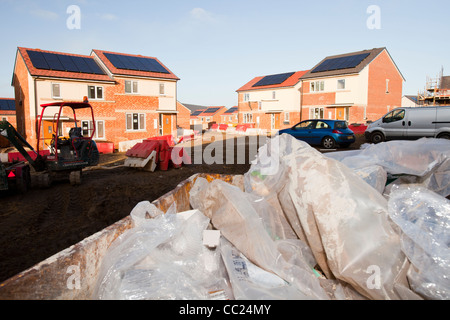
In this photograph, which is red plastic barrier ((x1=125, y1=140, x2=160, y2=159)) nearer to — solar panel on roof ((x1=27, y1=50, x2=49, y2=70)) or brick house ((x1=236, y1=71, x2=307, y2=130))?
solar panel on roof ((x1=27, y1=50, x2=49, y2=70))

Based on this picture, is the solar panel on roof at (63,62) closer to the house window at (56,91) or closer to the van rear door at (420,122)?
the house window at (56,91)

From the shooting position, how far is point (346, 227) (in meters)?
2.17

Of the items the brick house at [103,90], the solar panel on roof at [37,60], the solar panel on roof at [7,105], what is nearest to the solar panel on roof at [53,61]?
the brick house at [103,90]

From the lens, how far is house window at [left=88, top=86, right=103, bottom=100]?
72.8 feet

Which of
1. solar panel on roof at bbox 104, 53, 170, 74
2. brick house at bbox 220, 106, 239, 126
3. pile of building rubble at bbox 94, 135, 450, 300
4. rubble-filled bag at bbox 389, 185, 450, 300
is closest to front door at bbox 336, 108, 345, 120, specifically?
solar panel on roof at bbox 104, 53, 170, 74

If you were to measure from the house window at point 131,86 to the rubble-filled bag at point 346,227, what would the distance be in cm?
2363

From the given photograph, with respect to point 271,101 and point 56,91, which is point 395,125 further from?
point 271,101

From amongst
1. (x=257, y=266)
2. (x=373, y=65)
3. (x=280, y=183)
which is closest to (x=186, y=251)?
(x=257, y=266)

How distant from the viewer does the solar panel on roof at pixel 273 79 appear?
122 feet

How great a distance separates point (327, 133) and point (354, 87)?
1608cm

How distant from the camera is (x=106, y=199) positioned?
22.9 feet

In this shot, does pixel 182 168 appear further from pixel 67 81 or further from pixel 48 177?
pixel 67 81

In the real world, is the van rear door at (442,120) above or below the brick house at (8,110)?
below

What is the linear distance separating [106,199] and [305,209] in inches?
227
